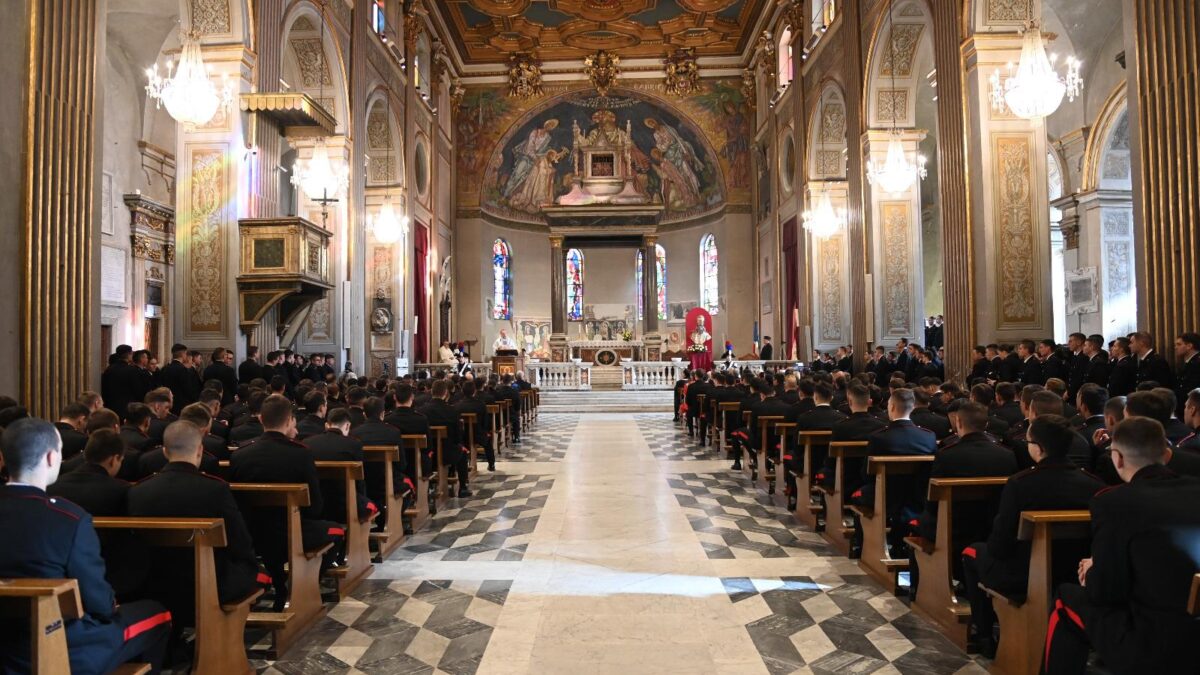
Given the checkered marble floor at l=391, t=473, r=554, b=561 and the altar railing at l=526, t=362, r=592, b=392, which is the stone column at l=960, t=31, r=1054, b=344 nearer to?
the checkered marble floor at l=391, t=473, r=554, b=561

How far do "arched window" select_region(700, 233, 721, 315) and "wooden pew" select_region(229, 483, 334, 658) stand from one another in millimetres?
23282

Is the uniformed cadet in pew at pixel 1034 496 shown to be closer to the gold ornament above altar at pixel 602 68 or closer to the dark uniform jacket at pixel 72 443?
the dark uniform jacket at pixel 72 443

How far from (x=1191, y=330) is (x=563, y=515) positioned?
5171 millimetres

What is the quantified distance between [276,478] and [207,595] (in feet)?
3.20

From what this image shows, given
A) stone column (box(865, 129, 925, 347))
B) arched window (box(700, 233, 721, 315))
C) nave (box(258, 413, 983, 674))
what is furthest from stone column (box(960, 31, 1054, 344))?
arched window (box(700, 233, 721, 315))

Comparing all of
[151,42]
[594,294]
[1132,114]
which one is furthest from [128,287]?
[594,294]

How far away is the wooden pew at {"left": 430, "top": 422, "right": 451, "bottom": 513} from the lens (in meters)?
6.93

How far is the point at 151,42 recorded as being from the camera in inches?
529

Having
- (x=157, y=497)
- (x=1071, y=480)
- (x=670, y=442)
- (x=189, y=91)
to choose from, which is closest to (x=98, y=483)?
(x=157, y=497)

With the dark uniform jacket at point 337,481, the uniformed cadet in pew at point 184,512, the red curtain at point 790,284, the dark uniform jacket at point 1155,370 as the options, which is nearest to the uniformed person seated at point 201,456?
the uniformed cadet in pew at point 184,512

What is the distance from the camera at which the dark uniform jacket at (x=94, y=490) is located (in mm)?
2973

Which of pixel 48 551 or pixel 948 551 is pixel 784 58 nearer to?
pixel 948 551

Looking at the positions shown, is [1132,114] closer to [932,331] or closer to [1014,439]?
[1014,439]

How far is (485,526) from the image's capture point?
6098 millimetres
